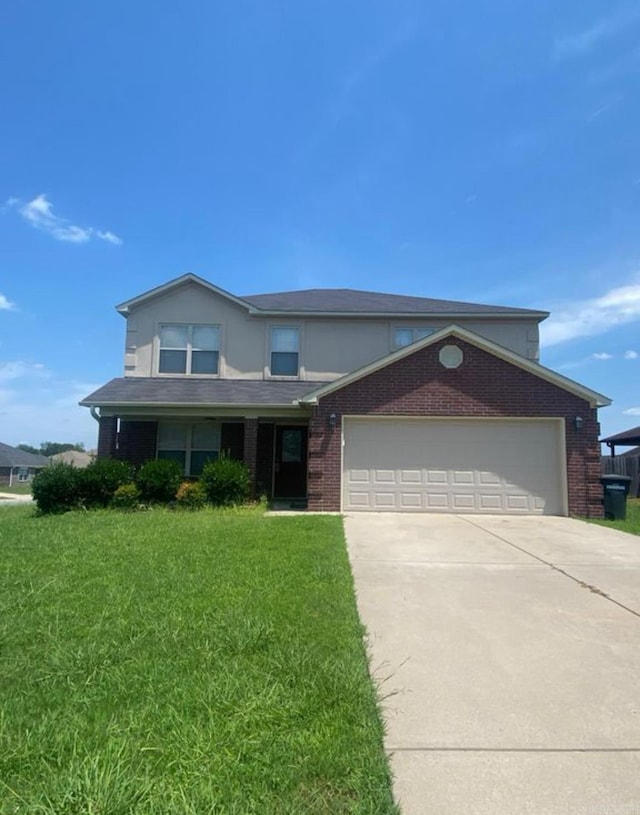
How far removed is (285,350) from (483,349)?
5932 mm

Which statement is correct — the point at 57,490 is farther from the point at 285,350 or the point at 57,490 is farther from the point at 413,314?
the point at 413,314

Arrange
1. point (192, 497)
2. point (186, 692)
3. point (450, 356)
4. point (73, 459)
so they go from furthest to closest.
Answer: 1. point (73, 459)
2. point (450, 356)
3. point (192, 497)
4. point (186, 692)

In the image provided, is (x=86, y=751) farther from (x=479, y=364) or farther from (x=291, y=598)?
(x=479, y=364)

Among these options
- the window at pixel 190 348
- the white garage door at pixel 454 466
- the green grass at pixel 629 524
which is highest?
the window at pixel 190 348

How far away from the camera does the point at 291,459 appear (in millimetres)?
15594

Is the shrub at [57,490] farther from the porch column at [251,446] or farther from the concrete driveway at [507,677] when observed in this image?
the concrete driveway at [507,677]

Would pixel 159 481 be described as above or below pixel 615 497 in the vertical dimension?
above

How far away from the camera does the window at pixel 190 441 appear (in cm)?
1559

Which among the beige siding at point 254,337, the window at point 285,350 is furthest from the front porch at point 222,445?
the window at point 285,350

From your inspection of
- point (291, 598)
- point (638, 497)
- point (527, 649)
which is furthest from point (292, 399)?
point (638, 497)

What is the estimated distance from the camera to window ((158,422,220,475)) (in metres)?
15.6


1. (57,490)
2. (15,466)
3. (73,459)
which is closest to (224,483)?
(57,490)

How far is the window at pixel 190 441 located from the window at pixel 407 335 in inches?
232

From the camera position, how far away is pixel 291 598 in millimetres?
5156
